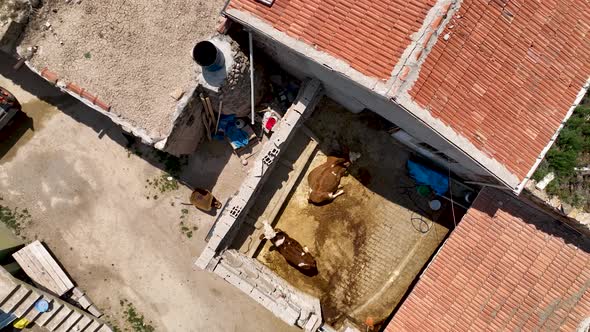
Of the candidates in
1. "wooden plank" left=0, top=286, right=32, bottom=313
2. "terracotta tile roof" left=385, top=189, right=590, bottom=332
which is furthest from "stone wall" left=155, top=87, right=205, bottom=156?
"terracotta tile roof" left=385, top=189, right=590, bottom=332

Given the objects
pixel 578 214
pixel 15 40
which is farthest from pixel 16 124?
pixel 578 214

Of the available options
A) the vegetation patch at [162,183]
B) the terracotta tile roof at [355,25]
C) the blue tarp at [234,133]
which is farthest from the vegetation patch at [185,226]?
the terracotta tile roof at [355,25]

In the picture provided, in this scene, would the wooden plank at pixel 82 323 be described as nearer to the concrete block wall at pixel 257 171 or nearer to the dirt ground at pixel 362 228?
the concrete block wall at pixel 257 171

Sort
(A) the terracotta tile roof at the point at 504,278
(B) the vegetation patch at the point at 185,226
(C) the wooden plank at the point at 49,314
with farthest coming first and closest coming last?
1. (B) the vegetation patch at the point at 185,226
2. (C) the wooden plank at the point at 49,314
3. (A) the terracotta tile roof at the point at 504,278

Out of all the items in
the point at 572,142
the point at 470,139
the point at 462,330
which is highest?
the point at 572,142

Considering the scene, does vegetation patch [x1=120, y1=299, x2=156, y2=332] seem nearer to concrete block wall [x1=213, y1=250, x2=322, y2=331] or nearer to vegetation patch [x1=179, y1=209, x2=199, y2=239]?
vegetation patch [x1=179, y1=209, x2=199, y2=239]

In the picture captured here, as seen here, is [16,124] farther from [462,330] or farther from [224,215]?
[462,330]

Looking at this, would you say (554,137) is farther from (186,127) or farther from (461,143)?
(186,127)

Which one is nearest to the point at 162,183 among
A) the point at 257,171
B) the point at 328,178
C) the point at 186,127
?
the point at 186,127
